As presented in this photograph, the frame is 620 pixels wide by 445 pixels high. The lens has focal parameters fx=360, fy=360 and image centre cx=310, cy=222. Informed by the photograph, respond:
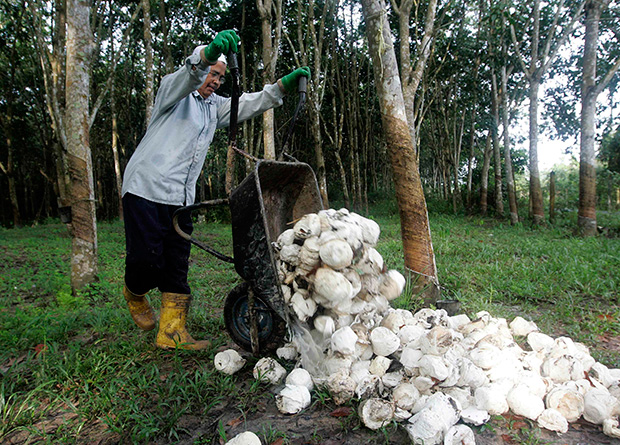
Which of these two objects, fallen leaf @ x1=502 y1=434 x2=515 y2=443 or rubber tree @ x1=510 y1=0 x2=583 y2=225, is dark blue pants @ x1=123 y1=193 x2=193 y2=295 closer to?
fallen leaf @ x1=502 y1=434 x2=515 y2=443

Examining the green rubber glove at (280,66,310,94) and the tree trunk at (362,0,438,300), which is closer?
the green rubber glove at (280,66,310,94)

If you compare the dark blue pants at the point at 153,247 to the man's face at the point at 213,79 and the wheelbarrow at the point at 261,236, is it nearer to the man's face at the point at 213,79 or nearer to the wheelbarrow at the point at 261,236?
the wheelbarrow at the point at 261,236

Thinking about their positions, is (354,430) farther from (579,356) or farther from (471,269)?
(471,269)

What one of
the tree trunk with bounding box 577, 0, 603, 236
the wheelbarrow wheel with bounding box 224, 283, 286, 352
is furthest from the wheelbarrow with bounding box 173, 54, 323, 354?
the tree trunk with bounding box 577, 0, 603, 236

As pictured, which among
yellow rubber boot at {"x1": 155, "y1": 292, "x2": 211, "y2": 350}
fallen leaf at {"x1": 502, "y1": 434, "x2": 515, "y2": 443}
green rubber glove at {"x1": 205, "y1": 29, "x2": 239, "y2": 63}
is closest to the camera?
fallen leaf at {"x1": 502, "y1": 434, "x2": 515, "y2": 443}

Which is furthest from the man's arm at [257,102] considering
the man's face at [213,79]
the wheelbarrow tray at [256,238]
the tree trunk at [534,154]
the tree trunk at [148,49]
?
the tree trunk at [534,154]

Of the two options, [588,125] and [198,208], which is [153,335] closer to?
[198,208]

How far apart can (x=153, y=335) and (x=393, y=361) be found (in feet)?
5.81

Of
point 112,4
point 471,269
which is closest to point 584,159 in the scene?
point 471,269

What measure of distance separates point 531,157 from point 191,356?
343 inches

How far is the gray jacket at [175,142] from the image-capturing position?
2121 mm

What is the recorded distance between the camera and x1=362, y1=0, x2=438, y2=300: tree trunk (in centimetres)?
312

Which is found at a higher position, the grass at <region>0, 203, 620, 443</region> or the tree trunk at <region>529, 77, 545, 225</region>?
the tree trunk at <region>529, 77, 545, 225</region>

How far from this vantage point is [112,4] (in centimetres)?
885
